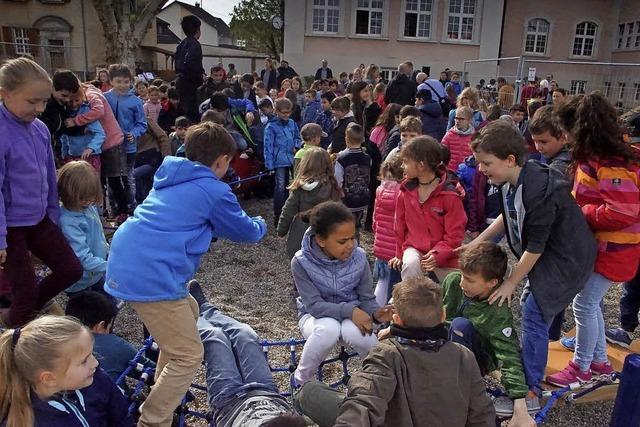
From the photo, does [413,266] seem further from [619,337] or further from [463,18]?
[463,18]

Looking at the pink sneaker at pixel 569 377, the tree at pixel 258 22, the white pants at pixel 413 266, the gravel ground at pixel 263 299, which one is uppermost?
the tree at pixel 258 22

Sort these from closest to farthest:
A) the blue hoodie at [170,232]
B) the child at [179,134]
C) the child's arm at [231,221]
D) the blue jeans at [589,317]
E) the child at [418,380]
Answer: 1. the child at [418,380]
2. the blue hoodie at [170,232]
3. the child's arm at [231,221]
4. the blue jeans at [589,317]
5. the child at [179,134]

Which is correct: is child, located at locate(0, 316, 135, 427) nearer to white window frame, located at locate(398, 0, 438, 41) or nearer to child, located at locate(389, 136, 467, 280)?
child, located at locate(389, 136, 467, 280)

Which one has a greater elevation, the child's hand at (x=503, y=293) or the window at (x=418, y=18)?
the window at (x=418, y=18)

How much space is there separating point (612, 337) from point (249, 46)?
53.6 m

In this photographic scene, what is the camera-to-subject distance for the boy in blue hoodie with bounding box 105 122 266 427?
8.37ft

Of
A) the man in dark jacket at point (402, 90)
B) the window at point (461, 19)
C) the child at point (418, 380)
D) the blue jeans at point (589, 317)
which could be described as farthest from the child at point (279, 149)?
the window at point (461, 19)

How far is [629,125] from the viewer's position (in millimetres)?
4059

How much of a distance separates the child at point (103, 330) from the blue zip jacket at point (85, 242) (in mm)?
620

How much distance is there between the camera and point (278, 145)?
272 inches

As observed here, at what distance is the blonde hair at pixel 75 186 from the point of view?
144 inches

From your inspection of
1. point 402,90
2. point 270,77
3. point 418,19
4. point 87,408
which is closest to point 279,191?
point 402,90

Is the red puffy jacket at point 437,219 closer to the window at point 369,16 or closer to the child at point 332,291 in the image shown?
the child at point 332,291

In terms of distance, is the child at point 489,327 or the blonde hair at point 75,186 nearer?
the child at point 489,327
